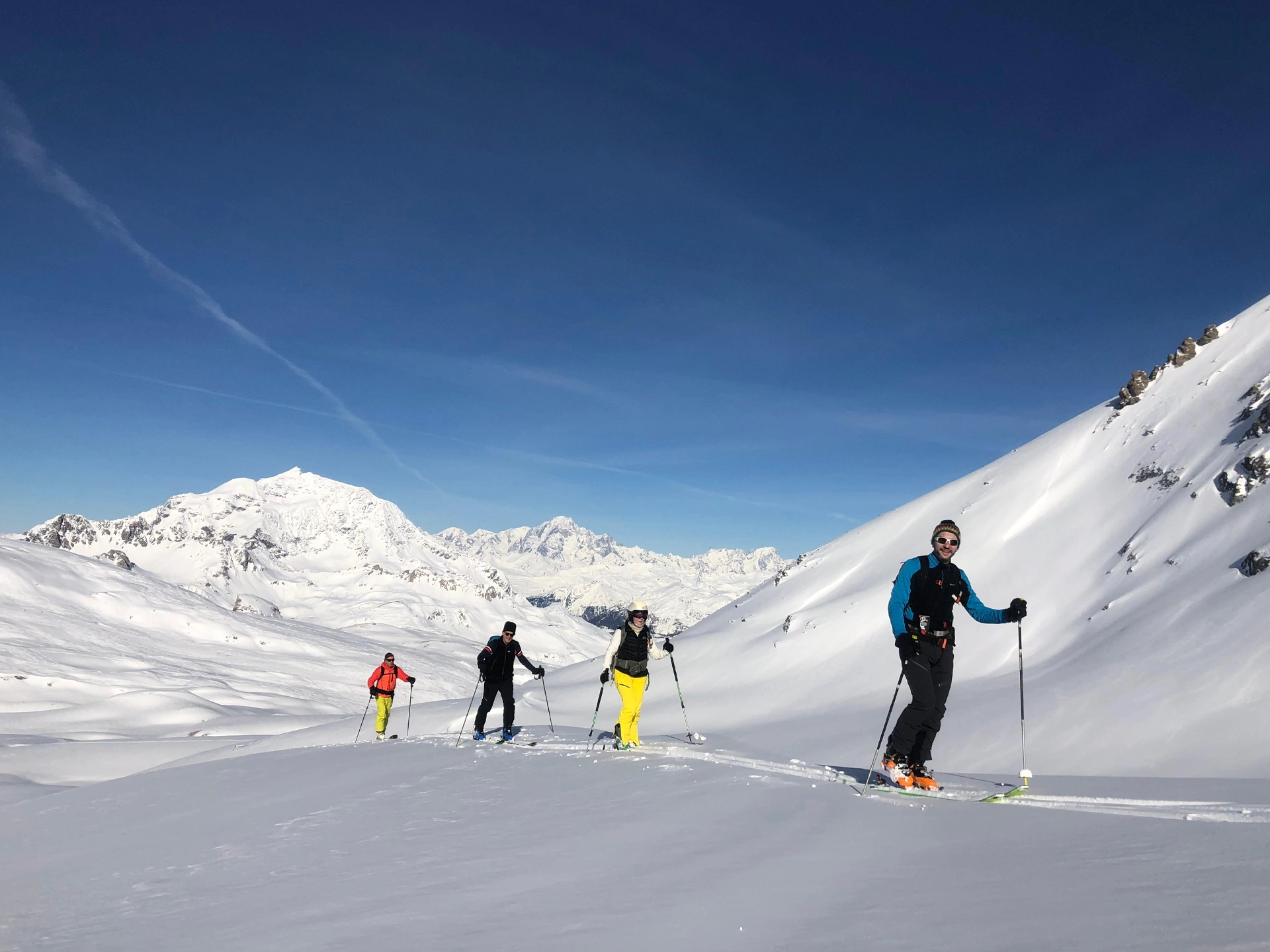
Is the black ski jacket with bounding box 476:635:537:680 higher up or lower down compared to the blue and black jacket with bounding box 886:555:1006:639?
lower down

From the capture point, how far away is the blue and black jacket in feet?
30.0

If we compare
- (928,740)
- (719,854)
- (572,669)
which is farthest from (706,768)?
(572,669)

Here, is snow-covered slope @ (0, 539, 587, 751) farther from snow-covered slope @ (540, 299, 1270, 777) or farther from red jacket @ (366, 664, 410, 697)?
snow-covered slope @ (540, 299, 1270, 777)

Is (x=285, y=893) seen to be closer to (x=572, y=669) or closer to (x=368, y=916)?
(x=368, y=916)

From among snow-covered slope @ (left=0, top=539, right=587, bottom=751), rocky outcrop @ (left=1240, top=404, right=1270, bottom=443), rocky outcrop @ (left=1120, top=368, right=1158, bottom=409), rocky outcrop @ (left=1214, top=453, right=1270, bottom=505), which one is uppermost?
rocky outcrop @ (left=1120, top=368, right=1158, bottom=409)

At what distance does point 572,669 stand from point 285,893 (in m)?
48.1

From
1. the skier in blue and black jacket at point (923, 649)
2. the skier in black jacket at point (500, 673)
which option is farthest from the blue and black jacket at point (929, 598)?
the skier in black jacket at point (500, 673)

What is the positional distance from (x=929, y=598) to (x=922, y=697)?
123cm

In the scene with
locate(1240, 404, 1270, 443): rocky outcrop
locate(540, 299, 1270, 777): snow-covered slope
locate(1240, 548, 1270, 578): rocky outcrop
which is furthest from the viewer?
locate(1240, 404, 1270, 443): rocky outcrop

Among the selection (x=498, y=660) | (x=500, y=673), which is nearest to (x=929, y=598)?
(x=498, y=660)

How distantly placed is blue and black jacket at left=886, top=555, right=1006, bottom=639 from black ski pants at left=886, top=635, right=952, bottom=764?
20 cm

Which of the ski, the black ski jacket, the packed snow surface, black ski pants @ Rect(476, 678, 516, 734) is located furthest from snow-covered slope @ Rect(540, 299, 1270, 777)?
the black ski jacket

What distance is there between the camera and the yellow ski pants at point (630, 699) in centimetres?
1384

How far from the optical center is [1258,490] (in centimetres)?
2575
